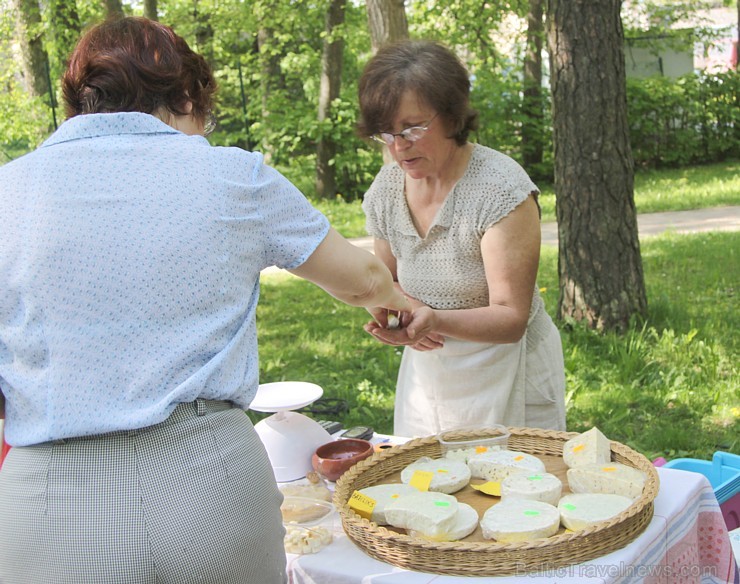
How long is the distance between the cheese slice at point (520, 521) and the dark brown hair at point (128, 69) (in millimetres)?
999

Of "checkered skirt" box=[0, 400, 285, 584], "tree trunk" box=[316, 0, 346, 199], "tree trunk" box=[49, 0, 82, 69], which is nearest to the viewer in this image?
"checkered skirt" box=[0, 400, 285, 584]

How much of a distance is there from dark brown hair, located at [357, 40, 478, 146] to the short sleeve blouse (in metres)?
0.15

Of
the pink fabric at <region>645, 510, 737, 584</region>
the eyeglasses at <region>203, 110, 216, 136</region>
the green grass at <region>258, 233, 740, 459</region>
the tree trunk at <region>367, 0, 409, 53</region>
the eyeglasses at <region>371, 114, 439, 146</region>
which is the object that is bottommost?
the green grass at <region>258, 233, 740, 459</region>

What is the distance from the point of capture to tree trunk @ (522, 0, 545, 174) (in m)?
14.9

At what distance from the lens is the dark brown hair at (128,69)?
1.57 m

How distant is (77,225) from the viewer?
141 centimetres

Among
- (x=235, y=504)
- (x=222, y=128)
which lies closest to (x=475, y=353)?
(x=235, y=504)

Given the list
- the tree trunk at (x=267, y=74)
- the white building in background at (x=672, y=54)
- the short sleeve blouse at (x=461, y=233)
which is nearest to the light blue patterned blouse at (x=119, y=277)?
the short sleeve blouse at (x=461, y=233)

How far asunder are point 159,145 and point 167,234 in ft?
0.61

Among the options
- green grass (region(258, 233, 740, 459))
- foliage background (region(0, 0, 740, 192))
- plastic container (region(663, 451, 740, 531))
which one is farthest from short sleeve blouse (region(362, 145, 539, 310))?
foliage background (region(0, 0, 740, 192))

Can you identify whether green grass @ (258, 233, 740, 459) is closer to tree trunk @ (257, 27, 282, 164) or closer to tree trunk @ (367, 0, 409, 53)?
tree trunk @ (367, 0, 409, 53)

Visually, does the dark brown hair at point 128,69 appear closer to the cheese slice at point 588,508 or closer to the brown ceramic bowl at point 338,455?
the brown ceramic bowl at point 338,455

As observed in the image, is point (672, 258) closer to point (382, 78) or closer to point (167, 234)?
point (382, 78)

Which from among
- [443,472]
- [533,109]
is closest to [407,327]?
[443,472]
